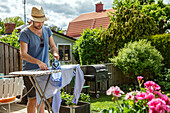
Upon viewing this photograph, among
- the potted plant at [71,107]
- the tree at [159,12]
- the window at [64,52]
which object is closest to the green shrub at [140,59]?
the potted plant at [71,107]

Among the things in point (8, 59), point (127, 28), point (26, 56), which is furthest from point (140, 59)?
point (26, 56)

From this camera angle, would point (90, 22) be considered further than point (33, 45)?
Yes

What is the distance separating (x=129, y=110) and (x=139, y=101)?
5.5 inches

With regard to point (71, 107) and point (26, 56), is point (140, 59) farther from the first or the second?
point (26, 56)

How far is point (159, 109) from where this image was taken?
4.74 ft

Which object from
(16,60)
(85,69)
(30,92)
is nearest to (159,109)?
(30,92)

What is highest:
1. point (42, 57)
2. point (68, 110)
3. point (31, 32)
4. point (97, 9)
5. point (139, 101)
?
point (97, 9)

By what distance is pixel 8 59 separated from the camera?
5.57m

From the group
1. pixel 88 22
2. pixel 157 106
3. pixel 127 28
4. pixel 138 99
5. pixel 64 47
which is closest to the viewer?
pixel 157 106

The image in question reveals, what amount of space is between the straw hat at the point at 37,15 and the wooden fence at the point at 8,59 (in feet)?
9.56

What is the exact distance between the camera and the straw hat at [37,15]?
9.17ft

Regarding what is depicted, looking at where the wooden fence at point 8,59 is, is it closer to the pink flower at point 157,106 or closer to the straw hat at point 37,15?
the straw hat at point 37,15

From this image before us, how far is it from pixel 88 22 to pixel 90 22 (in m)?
0.28

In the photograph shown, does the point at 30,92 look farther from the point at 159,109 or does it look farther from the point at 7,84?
the point at 159,109
